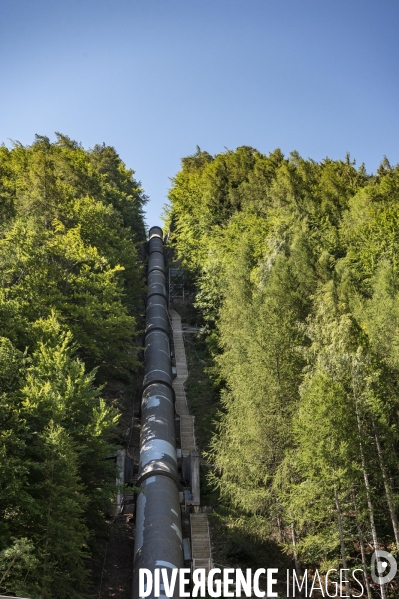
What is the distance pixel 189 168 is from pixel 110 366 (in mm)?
44615

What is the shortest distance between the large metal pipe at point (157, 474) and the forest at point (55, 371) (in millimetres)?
1887

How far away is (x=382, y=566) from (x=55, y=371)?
49.1ft

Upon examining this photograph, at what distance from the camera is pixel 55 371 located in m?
21.7

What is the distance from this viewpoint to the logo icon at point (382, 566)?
60.8 feet

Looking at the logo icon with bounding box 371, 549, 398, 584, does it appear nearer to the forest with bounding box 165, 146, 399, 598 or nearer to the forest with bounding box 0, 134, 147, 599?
the forest with bounding box 165, 146, 399, 598

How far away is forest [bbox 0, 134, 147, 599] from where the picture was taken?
1692cm

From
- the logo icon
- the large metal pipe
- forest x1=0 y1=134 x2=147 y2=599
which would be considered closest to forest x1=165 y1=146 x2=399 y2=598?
the logo icon

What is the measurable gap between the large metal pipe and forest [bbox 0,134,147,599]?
1.89m

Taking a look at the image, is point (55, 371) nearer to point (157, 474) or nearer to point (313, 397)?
point (157, 474)

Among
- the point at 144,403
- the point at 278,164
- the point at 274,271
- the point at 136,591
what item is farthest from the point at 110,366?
the point at 278,164

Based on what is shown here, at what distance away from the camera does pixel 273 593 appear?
20.6 meters

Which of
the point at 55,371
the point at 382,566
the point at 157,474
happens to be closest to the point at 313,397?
the point at 382,566

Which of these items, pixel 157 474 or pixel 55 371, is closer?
pixel 55 371

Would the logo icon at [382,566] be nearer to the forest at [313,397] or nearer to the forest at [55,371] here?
the forest at [313,397]
